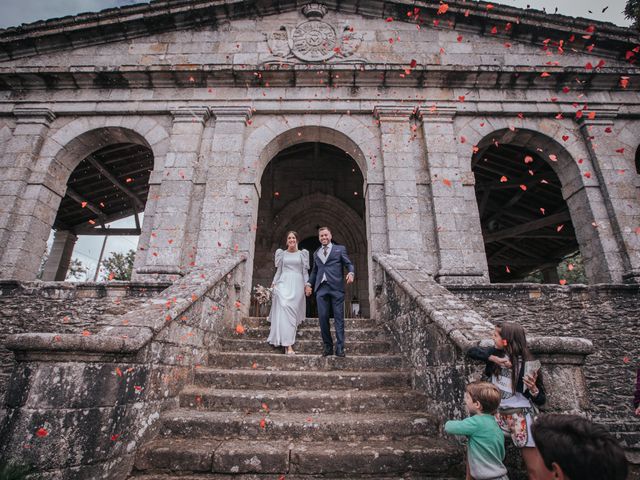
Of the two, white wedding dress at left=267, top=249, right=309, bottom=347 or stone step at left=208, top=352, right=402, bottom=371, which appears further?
white wedding dress at left=267, top=249, right=309, bottom=347

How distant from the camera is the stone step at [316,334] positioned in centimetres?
473

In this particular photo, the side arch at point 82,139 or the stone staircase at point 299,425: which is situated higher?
the side arch at point 82,139

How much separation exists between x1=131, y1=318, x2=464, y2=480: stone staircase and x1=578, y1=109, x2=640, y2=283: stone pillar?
5066mm

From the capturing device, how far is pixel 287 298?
4.62 m

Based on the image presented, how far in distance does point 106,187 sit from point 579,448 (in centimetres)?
1298

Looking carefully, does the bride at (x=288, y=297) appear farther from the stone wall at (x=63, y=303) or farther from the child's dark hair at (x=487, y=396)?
the child's dark hair at (x=487, y=396)

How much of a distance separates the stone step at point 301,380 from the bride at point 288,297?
1.88ft

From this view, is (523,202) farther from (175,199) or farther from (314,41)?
(175,199)

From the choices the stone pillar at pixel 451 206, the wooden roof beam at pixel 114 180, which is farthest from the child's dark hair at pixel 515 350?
the wooden roof beam at pixel 114 180

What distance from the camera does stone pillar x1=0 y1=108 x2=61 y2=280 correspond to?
20.3 ft

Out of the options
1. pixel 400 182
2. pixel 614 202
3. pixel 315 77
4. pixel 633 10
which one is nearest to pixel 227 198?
pixel 315 77

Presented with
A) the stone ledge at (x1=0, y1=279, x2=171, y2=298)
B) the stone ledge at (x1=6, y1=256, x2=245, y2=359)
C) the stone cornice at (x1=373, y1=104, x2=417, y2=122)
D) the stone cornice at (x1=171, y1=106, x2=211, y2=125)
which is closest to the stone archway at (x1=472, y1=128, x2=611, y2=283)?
the stone cornice at (x1=373, y1=104, x2=417, y2=122)

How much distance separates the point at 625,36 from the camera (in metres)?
7.34

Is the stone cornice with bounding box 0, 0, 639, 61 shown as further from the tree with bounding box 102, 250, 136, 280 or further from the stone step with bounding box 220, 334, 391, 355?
the tree with bounding box 102, 250, 136, 280
